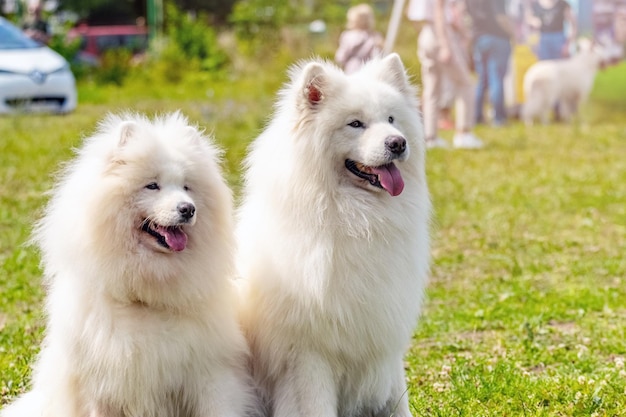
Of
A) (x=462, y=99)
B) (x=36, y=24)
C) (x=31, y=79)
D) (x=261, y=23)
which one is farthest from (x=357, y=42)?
(x=36, y=24)

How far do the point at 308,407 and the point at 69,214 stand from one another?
4.38 feet

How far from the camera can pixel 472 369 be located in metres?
5.48

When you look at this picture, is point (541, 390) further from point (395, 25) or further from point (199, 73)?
point (199, 73)

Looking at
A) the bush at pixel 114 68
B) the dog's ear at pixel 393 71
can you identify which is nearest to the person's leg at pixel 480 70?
the bush at pixel 114 68

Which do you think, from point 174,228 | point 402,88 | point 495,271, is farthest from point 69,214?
point 495,271

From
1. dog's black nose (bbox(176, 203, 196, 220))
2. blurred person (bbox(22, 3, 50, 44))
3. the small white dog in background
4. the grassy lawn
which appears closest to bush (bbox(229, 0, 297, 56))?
blurred person (bbox(22, 3, 50, 44))

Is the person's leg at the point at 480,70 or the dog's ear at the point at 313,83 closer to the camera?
the dog's ear at the point at 313,83

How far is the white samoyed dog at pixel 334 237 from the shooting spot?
13.9ft

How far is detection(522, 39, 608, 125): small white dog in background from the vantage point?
55.6 feet

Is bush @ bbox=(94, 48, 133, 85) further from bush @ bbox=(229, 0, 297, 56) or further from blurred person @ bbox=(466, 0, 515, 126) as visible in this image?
blurred person @ bbox=(466, 0, 515, 126)

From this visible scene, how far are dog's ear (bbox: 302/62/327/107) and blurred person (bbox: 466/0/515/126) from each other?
515 inches

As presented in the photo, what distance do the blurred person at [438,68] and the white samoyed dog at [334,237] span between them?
1012 centimetres

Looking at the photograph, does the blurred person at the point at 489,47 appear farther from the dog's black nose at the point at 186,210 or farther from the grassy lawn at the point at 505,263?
the dog's black nose at the point at 186,210

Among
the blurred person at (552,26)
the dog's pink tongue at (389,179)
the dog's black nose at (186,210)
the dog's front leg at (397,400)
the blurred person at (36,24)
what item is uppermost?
the dog's pink tongue at (389,179)
